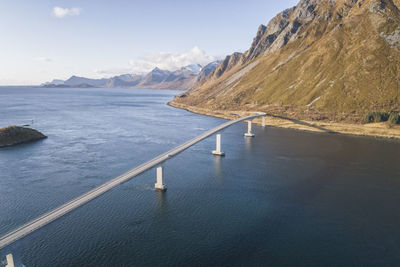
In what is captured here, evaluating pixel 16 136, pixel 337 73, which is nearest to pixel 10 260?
pixel 16 136

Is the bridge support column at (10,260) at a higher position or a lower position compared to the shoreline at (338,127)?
Answer: lower

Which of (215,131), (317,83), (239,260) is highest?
(317,83)

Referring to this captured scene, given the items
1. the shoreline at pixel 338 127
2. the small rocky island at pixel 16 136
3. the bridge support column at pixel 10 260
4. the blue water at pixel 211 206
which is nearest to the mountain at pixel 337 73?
the shoreline at pixel 338 127

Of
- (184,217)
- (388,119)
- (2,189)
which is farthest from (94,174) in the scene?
(388,119)

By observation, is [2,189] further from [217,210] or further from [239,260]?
[239,260]

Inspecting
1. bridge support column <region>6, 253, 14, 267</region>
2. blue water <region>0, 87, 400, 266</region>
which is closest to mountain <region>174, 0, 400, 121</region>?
blue water <region>0, 87, 400, 266</region>

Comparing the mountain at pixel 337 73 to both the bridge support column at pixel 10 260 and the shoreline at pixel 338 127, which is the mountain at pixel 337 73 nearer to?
the shoreline at pixel 338 127

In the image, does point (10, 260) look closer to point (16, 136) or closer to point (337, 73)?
point (16, 136)
